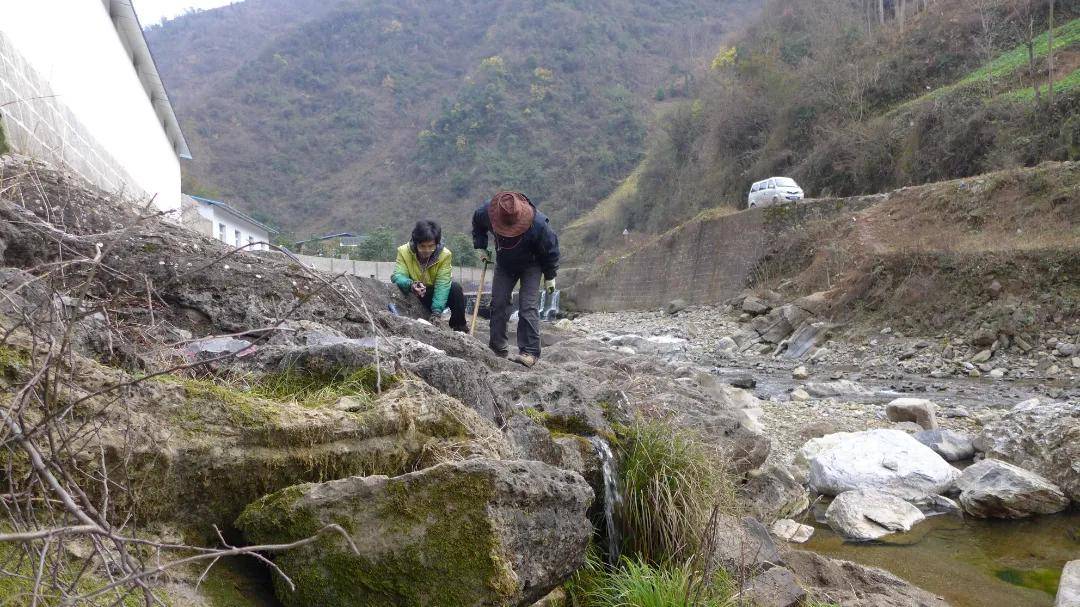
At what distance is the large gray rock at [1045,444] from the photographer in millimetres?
6020

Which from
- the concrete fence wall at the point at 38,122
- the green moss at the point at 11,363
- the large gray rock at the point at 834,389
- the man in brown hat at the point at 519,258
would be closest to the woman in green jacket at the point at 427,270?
the man in brown hat at the point at 519,258

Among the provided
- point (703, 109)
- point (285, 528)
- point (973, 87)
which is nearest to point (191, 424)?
point (285, 528)

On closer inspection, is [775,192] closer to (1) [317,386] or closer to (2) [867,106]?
(2) [867,106]

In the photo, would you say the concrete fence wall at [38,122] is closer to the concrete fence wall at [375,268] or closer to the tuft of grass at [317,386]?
the tuft of grass at [317,386]

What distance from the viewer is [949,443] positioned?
7574 millimetres

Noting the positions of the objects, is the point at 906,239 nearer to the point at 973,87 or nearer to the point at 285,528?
the point at 973,87

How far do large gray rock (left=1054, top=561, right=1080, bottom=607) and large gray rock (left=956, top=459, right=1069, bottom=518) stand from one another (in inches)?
49.0

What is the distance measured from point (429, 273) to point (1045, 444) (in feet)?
18.8

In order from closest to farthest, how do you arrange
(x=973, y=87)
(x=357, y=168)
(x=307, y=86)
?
(x=973, y=87), (x=357, y=168), (x=307, y=86)

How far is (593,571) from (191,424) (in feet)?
6.33

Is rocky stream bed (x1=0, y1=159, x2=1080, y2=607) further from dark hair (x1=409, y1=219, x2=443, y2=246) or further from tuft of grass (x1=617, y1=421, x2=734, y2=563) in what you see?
dark hair (x1=409, y1=219, x2=443, y2=246)

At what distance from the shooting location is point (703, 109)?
46656 millimetres

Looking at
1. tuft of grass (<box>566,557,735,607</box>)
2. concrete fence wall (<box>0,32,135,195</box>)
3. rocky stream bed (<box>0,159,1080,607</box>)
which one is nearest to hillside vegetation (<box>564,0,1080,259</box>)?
rocky stream bed (<box>0,159,1080,607</box>)

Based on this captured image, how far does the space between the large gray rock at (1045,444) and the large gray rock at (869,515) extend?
1265 millimetres
